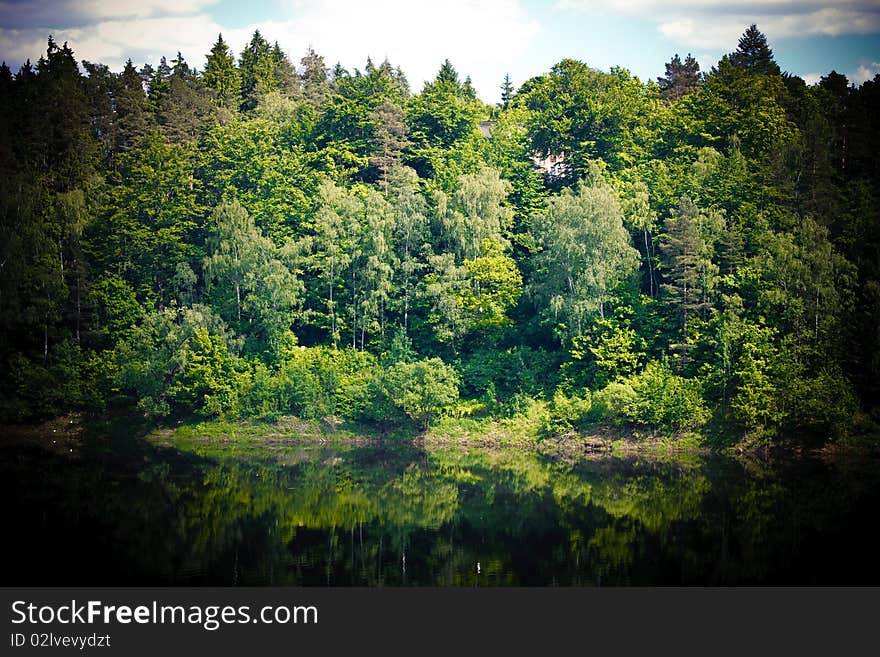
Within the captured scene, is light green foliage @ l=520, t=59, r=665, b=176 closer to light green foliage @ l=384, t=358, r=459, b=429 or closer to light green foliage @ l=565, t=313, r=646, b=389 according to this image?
light green foliage @ l=565, t=313, r=646, b=389

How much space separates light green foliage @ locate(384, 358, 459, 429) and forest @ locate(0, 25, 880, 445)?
4.9 inches

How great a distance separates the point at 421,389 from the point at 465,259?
8.67 m

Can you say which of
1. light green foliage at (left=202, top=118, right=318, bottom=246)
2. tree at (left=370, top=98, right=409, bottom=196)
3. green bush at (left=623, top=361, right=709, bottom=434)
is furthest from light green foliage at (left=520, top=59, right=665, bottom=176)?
green bush at (left=623, top=361, right=709, bottom=434)

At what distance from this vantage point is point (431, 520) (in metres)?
28.9

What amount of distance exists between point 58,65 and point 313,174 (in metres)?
17.5

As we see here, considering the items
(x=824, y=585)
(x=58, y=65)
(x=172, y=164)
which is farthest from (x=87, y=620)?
(x=58, y=65)

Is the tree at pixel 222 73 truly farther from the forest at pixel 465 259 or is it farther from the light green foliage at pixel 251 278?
the light green foliage at pixel 251 278

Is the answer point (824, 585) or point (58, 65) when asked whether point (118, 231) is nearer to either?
point (58, 65)

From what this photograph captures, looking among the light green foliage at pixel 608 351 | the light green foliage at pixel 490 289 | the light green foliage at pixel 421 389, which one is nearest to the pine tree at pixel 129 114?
the light green foliage at pixel 490 289

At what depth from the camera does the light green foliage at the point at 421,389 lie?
43594 millimetres

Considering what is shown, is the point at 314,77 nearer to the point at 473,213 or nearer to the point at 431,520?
the point at 473,213

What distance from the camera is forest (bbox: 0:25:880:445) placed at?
41.3 meters

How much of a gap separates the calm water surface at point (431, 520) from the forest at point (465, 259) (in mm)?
4542

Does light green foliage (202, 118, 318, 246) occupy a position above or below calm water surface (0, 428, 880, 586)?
above
